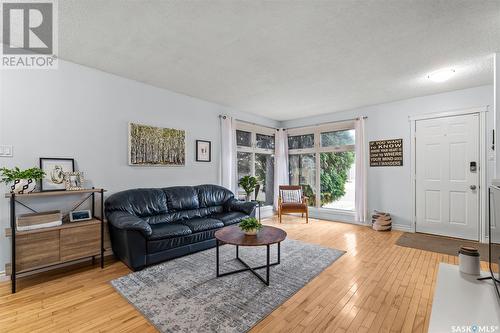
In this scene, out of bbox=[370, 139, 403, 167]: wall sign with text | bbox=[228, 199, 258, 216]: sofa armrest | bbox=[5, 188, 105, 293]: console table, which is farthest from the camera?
bbox=[370, 139, 403, 167]: wall sign with text

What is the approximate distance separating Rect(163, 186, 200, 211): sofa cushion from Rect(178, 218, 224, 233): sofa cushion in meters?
0.37

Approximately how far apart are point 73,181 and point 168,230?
127 centimetres

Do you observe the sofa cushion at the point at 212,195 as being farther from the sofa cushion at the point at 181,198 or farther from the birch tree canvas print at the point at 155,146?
the birch tree canvas print at the point at 155,146

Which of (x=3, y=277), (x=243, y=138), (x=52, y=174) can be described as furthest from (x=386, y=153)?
(x=3, y=277)

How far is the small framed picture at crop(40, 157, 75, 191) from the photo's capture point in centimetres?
275

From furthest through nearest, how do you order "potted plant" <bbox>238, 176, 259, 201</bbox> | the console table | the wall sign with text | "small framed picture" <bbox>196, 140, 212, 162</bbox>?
"potted plant" <bbox>238, 176, 259, 201</bbox> → the wall sign with text → "small framed picture" <bbox>196, 140, 212, 162</bbox> → the console table

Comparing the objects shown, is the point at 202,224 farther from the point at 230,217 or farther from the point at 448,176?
the point at 448,176

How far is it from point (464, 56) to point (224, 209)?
160 inches

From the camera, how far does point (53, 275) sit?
268cm

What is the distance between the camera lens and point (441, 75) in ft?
11.0

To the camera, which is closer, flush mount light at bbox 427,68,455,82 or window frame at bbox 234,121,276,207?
flush mount light at bbox 427,68,455,82

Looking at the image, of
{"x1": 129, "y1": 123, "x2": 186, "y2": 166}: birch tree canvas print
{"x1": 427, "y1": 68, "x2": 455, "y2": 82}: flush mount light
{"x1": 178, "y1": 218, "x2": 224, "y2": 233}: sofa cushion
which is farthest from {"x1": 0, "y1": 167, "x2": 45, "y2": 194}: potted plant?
{"x1": 427, "y1": 68, "x2": 455, "y2": 82}: flush mount light

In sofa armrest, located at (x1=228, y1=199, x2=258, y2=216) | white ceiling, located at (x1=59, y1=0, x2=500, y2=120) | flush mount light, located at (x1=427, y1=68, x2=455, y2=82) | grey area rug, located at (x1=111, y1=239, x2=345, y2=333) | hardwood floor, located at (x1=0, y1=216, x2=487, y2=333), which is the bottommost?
hardwood floor, located at (x1=0, y1=216, x2=487, y2=333)

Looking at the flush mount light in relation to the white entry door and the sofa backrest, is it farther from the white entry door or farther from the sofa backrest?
the sofa backrest
